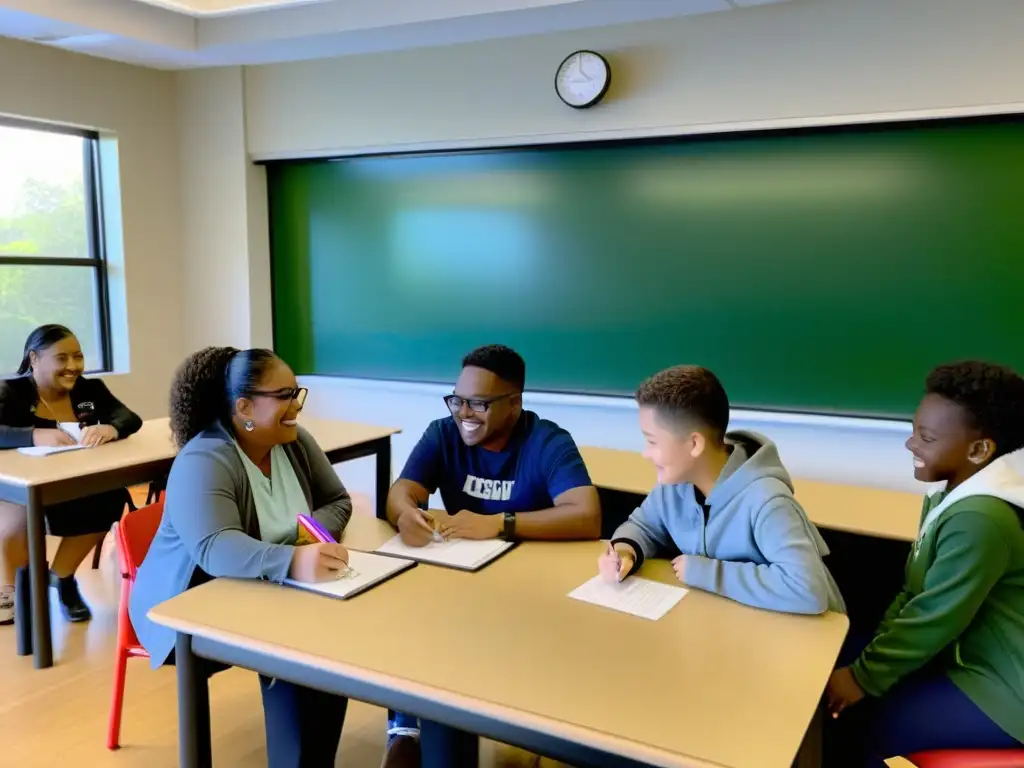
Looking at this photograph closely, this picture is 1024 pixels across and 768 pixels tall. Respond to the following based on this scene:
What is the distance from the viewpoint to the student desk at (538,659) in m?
1.18

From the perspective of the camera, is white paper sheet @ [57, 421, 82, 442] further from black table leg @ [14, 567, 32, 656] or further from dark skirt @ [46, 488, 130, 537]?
black table leg @ [14, 567, 32, 656]

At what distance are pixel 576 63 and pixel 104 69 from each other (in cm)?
302

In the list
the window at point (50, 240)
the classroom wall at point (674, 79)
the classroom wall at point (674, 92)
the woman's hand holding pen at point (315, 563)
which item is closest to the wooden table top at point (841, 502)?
the classroom wall at point (674, 92)

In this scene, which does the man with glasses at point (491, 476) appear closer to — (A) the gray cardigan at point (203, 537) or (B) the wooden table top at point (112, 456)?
(A) the gray cardigan at point (203, 537)

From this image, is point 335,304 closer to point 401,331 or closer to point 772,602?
point 401,331

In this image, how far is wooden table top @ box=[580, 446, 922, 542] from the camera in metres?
2.40

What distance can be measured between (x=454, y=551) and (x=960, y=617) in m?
1.07

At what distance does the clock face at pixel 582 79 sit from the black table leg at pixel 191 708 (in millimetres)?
3281

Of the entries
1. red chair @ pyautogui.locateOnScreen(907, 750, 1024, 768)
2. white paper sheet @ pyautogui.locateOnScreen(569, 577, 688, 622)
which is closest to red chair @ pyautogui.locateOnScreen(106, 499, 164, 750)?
white paper sheet @ pyautogui.locateOnScreen(569, 577, 688, 622)

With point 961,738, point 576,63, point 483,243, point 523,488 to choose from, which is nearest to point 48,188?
point 483,243

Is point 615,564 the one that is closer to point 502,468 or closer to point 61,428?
point 502,468

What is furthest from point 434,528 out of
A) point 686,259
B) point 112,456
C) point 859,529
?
point 686,259

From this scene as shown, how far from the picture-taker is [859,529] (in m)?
2.38

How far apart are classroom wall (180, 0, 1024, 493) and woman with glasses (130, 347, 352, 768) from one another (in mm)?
2469
